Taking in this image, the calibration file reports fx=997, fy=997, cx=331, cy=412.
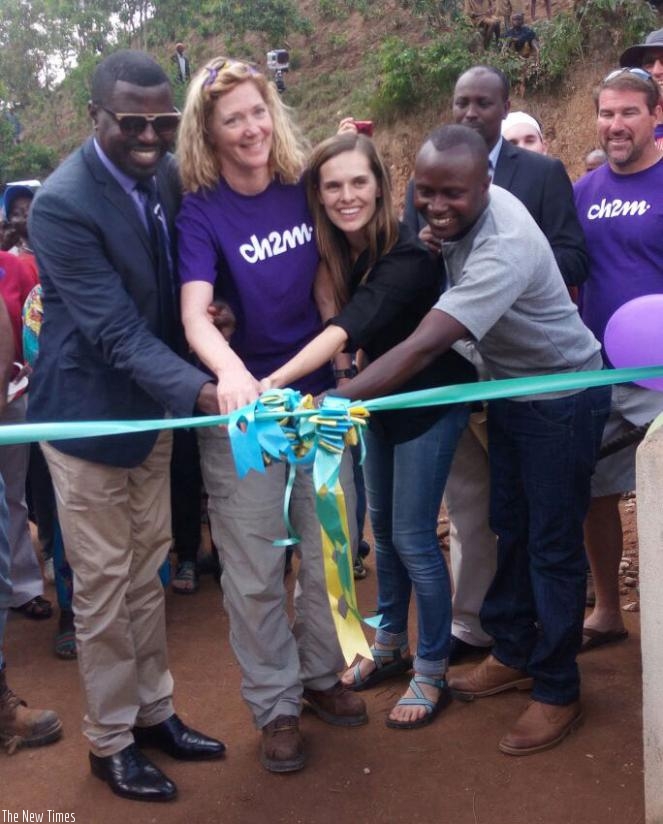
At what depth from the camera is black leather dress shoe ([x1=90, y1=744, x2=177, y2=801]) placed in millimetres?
3350

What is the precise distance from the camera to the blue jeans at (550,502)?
3365 millimetres

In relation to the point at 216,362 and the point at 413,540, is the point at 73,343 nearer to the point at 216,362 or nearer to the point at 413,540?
the point at 216,362

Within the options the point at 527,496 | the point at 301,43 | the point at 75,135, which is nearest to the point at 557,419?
the point at 527,496

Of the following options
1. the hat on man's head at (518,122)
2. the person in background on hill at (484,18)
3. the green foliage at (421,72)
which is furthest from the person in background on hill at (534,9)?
the hat on man's head at (518,122)

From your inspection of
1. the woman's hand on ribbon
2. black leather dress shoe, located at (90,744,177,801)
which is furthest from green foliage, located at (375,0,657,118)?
black leather dress shoe, located at (90,744,177,801)

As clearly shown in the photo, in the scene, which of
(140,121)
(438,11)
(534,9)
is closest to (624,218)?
(140,121)

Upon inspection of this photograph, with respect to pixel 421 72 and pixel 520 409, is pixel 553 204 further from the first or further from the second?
pixel 421 72

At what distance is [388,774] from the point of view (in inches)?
A: 135

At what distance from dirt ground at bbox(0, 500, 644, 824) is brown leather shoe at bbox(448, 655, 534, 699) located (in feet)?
0.13

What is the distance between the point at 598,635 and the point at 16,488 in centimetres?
289

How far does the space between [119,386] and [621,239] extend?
1.98 meters

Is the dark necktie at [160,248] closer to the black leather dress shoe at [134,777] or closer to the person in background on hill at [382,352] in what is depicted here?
the person in background on hill at [382,352]

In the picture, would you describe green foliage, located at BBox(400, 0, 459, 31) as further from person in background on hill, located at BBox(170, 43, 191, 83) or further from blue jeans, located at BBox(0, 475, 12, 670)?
blue jeans, located at BBox(0, 475, 12, 670)

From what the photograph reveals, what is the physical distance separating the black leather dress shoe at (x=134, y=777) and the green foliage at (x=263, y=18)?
82.7 ft
